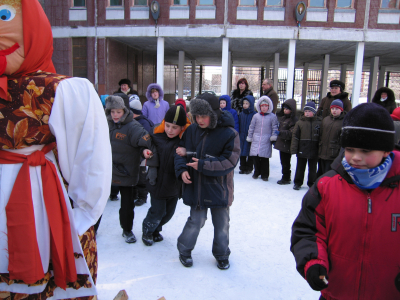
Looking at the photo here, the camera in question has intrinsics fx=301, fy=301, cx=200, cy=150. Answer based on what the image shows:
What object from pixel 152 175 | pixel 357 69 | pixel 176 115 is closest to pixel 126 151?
pixel 152 175

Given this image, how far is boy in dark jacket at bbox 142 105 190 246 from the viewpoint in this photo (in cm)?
316

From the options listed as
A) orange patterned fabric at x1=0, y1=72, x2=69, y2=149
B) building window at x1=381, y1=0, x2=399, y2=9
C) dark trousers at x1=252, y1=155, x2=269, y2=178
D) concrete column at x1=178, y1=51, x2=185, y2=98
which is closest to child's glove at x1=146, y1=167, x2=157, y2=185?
orange patterned fabric at x1=0, y1=72, x2=69, y2=149

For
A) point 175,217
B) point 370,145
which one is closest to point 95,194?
point 370,145

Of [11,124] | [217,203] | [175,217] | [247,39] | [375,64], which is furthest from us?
[375,64]

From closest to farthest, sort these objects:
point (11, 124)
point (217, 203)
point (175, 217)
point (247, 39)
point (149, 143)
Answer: point (11, 124) < point (217, 203) < point (149, 143) < point (175, 217) < point (247, 39)

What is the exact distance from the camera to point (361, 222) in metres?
1.45

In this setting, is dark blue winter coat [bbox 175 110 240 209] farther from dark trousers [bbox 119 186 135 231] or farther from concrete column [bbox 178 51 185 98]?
concrete column [bbox 178 51 185 98]

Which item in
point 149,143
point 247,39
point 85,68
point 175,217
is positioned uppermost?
point 247,39

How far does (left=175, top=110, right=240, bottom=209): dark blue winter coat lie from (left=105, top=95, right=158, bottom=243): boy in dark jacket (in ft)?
1.78

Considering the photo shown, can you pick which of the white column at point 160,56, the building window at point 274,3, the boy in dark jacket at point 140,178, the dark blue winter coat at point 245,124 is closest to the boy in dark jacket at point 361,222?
the boy in dark jacket at point 140,178

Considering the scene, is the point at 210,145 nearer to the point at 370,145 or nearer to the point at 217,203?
the point at 217,203

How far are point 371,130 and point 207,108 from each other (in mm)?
1546

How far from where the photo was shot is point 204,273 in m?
2.87

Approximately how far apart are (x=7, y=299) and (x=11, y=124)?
0.78 metres
